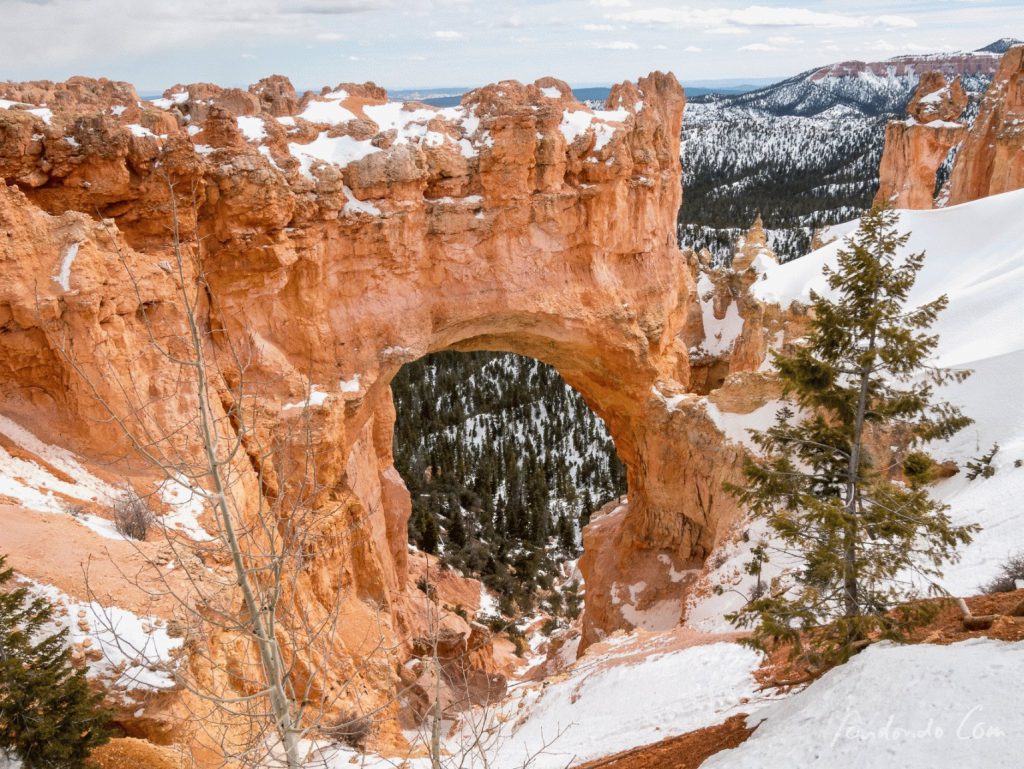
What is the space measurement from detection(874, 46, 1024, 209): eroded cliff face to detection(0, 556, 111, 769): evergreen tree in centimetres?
3992

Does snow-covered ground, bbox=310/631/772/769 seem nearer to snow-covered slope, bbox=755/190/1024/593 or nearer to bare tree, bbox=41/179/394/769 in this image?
bare tree, bbox=41/179/394/769

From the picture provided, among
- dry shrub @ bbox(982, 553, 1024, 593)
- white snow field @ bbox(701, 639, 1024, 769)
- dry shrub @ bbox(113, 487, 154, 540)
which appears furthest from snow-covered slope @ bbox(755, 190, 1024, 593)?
dry shrub @ bbox(113, 487, 154, 540)

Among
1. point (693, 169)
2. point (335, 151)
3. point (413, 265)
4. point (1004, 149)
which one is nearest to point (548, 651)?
point (413, 265)

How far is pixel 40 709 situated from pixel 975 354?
2080cm

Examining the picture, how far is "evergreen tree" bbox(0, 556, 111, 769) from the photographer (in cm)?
693

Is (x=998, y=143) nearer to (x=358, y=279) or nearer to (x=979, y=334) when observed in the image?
(x=979, y=334)

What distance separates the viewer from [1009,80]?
36719mm

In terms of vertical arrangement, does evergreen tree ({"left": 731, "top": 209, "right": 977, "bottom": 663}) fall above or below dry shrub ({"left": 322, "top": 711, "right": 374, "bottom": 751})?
above

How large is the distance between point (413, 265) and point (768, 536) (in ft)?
Answer: 37.2

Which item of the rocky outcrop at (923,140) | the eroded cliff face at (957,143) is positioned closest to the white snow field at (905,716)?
the eroded cliff face at (957,143)

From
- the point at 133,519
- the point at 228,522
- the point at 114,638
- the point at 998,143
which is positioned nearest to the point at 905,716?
the point at 228,522

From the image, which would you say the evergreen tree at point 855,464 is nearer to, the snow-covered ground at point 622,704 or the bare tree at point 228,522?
the snow-covered ground at point 622,704

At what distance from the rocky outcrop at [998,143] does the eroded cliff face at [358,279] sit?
2240 centimetres

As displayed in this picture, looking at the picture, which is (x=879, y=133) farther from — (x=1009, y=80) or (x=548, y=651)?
(x=548, y=651)
